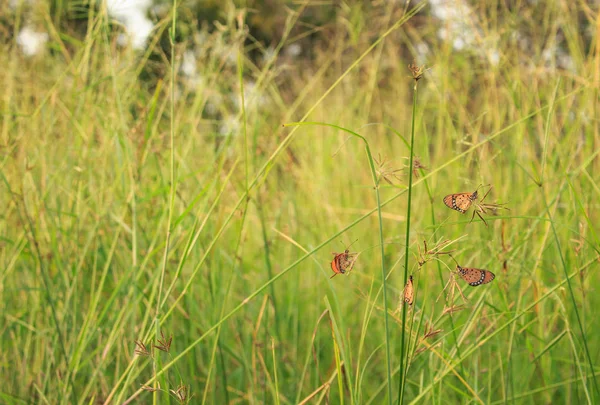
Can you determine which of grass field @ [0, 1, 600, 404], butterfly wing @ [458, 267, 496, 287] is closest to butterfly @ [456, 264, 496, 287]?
butterfly wing @ [458, 267, 496, 287]

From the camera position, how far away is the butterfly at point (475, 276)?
0.57m

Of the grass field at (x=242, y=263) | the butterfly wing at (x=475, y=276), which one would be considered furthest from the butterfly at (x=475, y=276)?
the grass field at (x=242, y=263)

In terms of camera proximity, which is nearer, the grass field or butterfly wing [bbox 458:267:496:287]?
butterfly wing [bbox 458:267:496:287]

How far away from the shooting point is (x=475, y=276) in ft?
1.92

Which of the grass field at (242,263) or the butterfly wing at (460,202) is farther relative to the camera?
the grass field at (242,263)

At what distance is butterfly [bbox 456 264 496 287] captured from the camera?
575 millimetres

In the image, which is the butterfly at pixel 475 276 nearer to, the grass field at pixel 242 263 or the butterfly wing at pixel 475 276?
the butterfly wing at pixel 475 276

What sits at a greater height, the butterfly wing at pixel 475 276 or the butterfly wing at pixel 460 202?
the butterfly wing at pixel 460 202

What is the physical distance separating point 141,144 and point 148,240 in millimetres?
236

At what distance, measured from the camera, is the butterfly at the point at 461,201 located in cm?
58

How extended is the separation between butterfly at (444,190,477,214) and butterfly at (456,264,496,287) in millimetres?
55

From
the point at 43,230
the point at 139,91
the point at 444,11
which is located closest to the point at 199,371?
the point at 43,230

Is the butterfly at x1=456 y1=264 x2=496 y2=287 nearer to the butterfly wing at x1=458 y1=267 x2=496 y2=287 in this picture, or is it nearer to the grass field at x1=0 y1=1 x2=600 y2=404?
the butterfly wing at x1=458 y1=267 x2=496 y2=287

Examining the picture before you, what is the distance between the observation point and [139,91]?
161 centimetres
